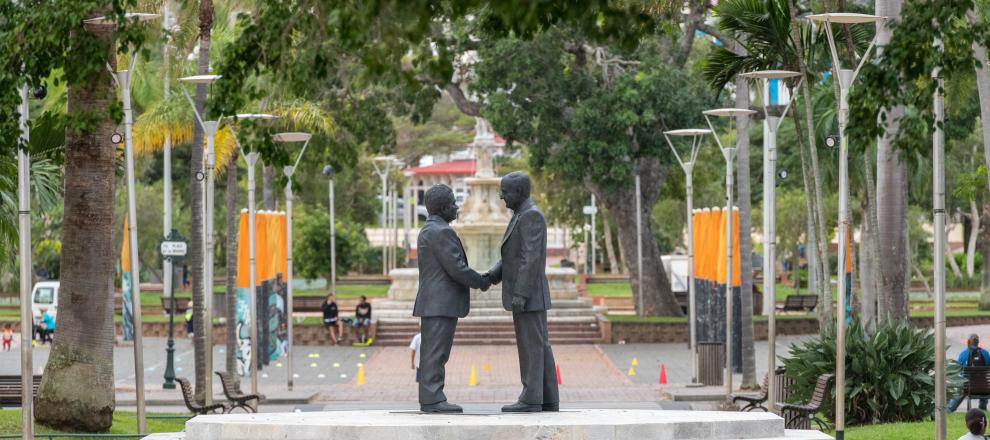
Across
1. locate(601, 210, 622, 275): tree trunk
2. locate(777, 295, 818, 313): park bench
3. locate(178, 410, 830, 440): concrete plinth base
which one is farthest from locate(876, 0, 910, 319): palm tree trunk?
locate(601, 210, 622, 275): tree trunk

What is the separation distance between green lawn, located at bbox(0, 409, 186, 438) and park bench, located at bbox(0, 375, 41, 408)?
125cm

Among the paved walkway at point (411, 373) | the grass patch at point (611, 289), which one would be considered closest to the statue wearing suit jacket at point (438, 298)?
the paved walkway at point (411, 373)

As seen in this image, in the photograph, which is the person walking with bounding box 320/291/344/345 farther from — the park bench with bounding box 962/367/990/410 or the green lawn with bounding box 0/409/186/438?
the park bench with bounding box 962/367/990/410

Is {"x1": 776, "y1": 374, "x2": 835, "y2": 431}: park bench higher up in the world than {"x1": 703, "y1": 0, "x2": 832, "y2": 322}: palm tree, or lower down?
lower down

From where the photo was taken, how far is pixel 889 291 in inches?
922

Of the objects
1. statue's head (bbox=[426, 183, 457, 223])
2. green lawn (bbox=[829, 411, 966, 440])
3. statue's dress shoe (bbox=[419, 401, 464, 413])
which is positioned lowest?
green lawn (bbox=[829, 411, 966, 440])

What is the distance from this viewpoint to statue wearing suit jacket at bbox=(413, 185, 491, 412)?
13.6m

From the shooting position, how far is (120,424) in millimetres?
19234

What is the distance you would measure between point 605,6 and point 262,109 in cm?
2225

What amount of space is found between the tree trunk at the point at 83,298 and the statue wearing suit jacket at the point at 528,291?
19.6ft

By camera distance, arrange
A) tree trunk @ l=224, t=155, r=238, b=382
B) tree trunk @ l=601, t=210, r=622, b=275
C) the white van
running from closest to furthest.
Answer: tree trunk @ l=224, t=155, r=238, b=382 < the white van < tree trunk @ l=601, t=210, r=622, b=275

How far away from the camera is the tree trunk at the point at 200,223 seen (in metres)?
23.7

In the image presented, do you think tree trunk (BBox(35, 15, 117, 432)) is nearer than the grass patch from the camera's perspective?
Yes

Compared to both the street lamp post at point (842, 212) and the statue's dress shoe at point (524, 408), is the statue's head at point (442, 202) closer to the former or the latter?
the statue's dress shoe at point (524, 408)
